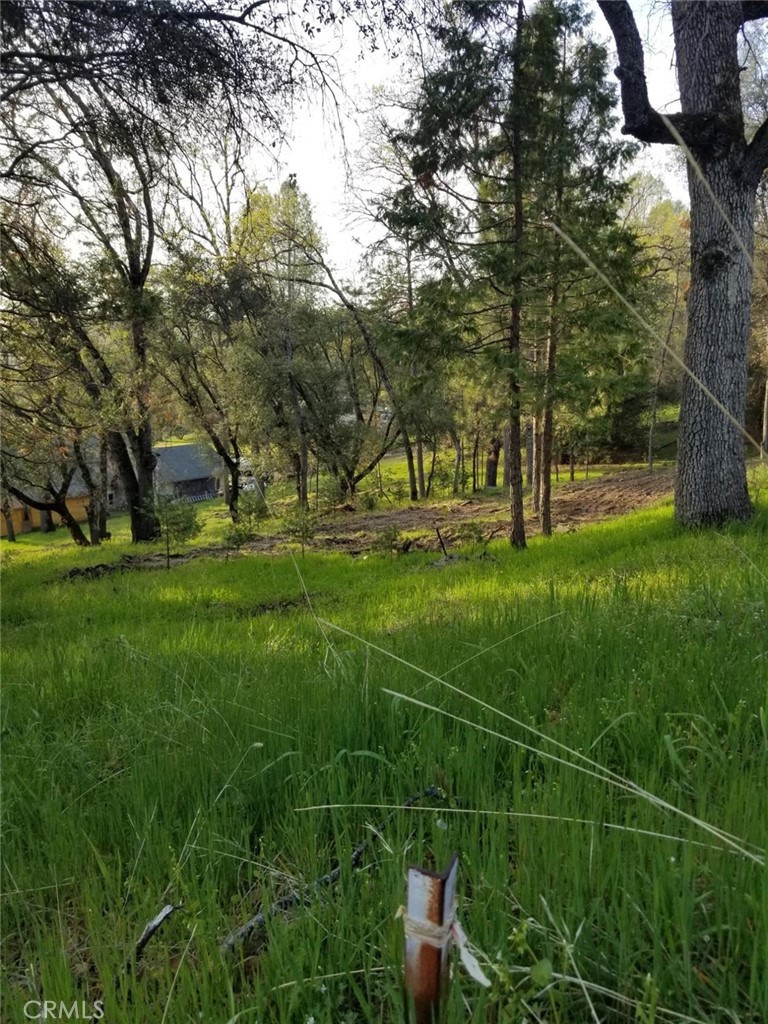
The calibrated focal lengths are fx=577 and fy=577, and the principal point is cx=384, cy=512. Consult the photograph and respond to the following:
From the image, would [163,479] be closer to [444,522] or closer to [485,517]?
[444,522]

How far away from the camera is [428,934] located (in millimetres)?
643

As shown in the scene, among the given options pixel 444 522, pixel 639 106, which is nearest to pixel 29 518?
pixel 444 522

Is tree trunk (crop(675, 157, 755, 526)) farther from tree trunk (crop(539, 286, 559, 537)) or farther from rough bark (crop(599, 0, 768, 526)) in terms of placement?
tree trunk (crop(539, 286, 559, 537))

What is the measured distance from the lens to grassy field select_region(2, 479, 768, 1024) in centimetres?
103

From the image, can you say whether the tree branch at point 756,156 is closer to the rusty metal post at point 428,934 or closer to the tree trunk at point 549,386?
the tree trunk at point 549,386

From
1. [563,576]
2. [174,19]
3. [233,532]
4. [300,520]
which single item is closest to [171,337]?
[233,532]

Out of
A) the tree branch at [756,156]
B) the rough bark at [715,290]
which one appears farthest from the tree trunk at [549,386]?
the tree branch at [756,156]

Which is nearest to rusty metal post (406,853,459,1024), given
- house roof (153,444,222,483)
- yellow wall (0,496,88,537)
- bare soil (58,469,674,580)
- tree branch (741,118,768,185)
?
tree branch (741,118,768,185)

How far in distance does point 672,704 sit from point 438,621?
2.08 metres

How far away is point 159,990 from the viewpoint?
110 centimetres

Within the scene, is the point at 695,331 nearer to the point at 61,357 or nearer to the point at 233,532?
the point at 61,357
